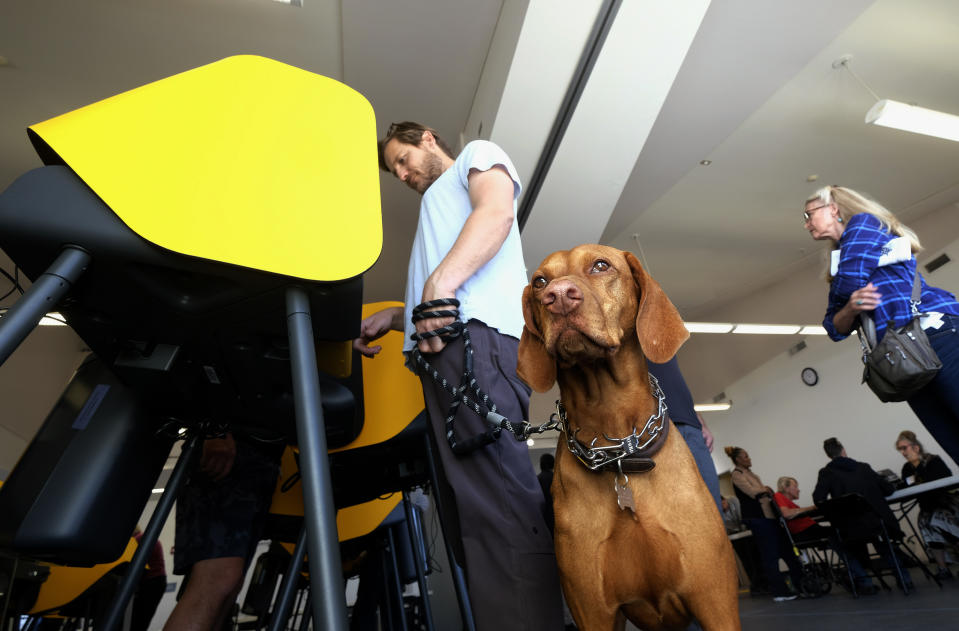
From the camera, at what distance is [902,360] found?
211cm

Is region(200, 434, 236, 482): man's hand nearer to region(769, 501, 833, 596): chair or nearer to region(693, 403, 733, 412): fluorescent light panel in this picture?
region(769, 501, 833, 596): chair

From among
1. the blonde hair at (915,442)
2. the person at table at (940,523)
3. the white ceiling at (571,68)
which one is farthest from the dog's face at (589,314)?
the blonde hair at (915,442)

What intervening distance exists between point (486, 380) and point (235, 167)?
25.7 inches

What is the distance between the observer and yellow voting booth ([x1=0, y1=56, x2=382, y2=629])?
2.17ft

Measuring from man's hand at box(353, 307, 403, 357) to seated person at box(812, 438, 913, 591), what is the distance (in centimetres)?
623

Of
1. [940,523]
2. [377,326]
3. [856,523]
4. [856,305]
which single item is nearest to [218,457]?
[377,326]

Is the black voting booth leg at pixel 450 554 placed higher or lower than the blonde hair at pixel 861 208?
lower

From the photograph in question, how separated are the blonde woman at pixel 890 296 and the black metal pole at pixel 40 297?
9.11 ft

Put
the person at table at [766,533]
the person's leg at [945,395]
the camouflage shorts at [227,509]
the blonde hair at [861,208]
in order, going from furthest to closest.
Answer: the person at table at [766,533] → the blonde hair at [861,208] → the person's leg at [945,395] → the camouflage shorts at [227,509]

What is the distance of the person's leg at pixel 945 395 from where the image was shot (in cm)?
206

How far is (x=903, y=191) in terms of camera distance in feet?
27.6

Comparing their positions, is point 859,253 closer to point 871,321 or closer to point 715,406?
point 871,321

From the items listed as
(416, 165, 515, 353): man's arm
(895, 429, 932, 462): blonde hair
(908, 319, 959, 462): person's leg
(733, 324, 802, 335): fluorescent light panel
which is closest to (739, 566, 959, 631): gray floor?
(908, 319, 959, 462): person's leg

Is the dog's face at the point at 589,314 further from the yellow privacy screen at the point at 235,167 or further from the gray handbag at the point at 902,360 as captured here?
the gray handbag at the point at 902,360
